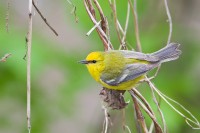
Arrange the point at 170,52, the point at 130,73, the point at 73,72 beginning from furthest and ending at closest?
the point at 73,72 < the point at 130,73 < the point at 170,52

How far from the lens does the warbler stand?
2.80 metres

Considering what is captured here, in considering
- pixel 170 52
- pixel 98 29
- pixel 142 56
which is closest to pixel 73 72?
pixel 142 56

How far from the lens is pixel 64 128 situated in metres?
6.00

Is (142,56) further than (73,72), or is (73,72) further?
(73,72)

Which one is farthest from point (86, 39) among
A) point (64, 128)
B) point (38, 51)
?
point (64, 128)

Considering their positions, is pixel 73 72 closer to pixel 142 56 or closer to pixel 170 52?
pixel 142 56

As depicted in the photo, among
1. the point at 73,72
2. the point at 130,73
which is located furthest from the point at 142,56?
the point at 73,72

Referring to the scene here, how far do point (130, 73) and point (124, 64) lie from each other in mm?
81

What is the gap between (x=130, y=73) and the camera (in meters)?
2.98

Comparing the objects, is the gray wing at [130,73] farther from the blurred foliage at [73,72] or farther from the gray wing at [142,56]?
A: the blurred foliage at [73,72]

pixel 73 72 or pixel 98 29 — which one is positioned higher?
pixel 73 72

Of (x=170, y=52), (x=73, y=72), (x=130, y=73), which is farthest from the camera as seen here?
(x=73, y=72)

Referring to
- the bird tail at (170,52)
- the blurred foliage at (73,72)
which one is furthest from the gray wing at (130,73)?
the blurred foliage at (73,72)

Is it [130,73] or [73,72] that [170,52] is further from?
[73,72]
